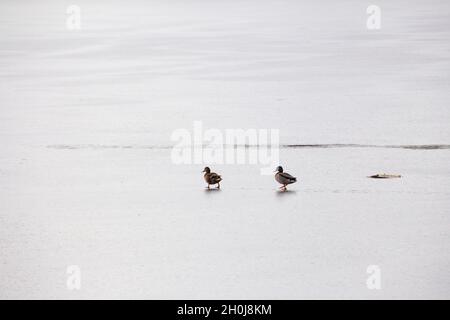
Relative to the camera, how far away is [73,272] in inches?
290

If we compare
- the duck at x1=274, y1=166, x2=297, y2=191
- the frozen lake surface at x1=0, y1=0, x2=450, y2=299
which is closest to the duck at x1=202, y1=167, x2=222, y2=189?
the frozen lake surface at x1=0, y1=0, x2=450, y2=299

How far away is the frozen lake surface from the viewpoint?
289 inches

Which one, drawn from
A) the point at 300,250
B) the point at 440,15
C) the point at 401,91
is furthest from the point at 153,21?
the point at 300,250

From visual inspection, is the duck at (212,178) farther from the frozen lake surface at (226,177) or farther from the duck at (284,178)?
the duck at (284,178)

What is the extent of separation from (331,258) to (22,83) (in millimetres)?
11313

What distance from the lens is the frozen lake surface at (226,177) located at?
24.1ft

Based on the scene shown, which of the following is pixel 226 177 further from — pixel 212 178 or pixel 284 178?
pixel 284 178

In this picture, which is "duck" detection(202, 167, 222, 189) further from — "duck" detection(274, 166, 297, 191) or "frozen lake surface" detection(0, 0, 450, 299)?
"duck" detection(274, 166, 297, 191)

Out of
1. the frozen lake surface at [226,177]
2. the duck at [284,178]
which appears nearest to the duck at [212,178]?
the frozen lake surface at [226,177]

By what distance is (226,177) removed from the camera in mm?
10586

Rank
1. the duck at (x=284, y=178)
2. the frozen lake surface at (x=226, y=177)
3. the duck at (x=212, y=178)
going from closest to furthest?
1. the frozen lake surface at (x=226, y=177)
2. the duck at (x=284, y=178)
3. the duck at (x=212, y=178)

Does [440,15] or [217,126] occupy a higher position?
[440,15]

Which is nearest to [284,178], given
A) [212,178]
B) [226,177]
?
[212,178]
